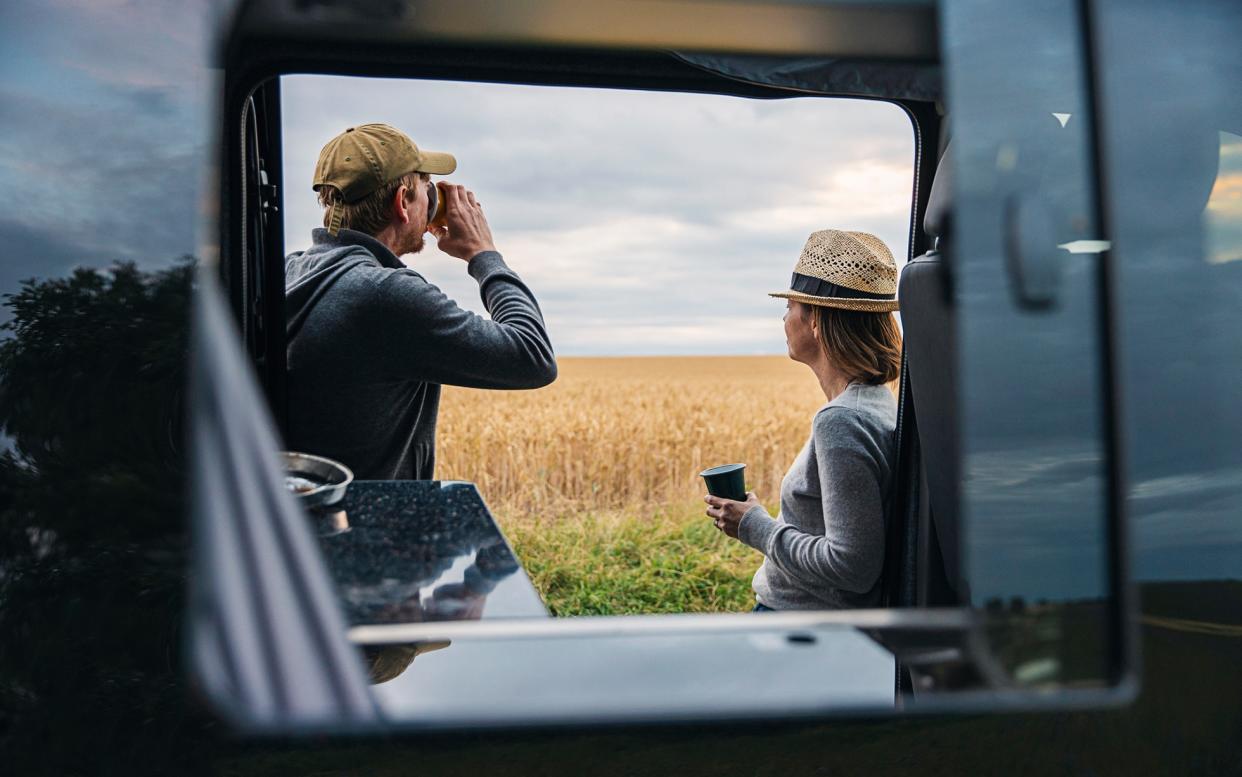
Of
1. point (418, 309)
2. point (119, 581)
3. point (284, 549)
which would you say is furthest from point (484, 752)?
point (418, 309)

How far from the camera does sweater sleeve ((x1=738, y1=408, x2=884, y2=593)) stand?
2.11 meters

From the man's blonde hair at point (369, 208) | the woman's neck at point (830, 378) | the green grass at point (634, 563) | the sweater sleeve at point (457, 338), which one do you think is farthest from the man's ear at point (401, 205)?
the green grass at point (634, 563)

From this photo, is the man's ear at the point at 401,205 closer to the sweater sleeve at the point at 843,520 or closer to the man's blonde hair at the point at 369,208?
the man's blonde hair at the point at 369,208

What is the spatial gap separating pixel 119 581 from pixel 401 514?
389mm

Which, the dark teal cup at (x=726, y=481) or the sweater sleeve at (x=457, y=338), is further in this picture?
the dark teal cup at (x=726, y=481)

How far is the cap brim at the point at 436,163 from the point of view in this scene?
2.38 metres

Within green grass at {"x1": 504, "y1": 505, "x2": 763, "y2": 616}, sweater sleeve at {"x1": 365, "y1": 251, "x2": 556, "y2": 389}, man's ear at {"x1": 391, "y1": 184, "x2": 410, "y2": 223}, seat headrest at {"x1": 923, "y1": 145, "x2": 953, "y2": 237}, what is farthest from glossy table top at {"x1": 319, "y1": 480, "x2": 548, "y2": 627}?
green grass at {"x1": 504, "y1": 505, "x2": 763, "y2": 616}

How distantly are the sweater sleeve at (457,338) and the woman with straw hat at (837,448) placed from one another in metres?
0.56

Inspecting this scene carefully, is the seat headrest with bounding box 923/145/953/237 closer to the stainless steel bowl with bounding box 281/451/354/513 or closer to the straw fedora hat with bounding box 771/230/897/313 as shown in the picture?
the straw fedora hat with bounding box 771/230/897/313

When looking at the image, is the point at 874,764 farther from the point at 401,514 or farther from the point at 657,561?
the point at 657,561

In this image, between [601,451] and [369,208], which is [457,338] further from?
[601,451]

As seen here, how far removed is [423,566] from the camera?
4.03 feet

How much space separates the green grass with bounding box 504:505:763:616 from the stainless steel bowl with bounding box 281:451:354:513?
146 inches

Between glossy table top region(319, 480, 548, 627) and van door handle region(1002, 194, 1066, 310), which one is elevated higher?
van door handle region(1002, 194, 1066, 310)
